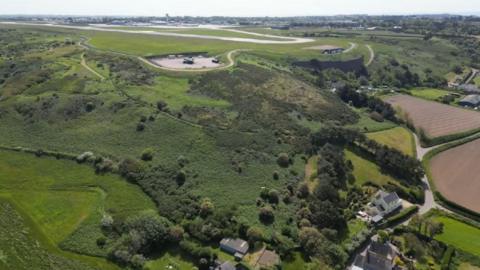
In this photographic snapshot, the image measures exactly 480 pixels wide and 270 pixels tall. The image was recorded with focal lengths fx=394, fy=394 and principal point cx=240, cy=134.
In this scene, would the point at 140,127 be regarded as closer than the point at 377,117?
Yes

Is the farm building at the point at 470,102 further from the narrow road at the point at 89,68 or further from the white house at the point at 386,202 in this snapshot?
the narrow road at the point at 89,68

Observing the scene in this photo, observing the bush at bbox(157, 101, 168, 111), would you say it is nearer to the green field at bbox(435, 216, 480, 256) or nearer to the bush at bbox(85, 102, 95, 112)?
the bush at bbox(85, 102, 95, 112)

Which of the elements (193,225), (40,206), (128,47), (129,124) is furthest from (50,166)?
(128,47)

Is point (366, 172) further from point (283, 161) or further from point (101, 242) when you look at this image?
point (101, 242)

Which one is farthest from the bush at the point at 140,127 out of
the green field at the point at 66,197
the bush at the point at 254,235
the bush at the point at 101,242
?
the bush at the point at 254,235

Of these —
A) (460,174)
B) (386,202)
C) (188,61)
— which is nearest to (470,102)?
(460,174)

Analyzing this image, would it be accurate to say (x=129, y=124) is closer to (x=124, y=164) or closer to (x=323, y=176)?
(x=124, y=164)
